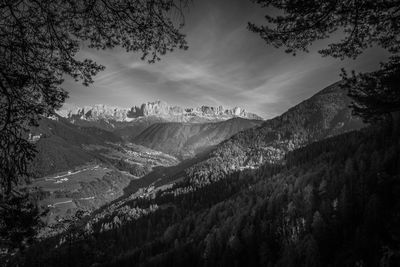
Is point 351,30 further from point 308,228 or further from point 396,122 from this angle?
point 396,122

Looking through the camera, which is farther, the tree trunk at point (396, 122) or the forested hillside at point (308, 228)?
the tree trunk at point (396, 122)

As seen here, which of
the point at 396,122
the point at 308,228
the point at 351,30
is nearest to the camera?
the point at 351,30

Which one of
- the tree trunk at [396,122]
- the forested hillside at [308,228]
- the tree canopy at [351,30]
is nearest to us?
the tree canopy at [351,30]

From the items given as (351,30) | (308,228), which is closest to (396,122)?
(308,228)

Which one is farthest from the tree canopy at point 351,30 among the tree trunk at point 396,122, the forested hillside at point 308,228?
the tree trunk at point 396,122

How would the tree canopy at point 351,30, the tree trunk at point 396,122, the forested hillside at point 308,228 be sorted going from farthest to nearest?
the tree trunk at point 396,122
the forested hillside at point 308,228
the tree canopy at point 351,30

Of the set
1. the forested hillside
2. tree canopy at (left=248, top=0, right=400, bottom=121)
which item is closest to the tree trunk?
the forested hillside

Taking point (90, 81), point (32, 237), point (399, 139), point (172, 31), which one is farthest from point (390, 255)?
point (399, 139)

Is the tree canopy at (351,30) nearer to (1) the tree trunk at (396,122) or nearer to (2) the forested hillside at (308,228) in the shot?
(2) the forested hillside at (308,228)

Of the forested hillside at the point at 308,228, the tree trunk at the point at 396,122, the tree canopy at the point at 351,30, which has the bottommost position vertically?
the forested hillside at the point at 308,228

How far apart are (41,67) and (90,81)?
1614mm

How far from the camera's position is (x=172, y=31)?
966 centimetres

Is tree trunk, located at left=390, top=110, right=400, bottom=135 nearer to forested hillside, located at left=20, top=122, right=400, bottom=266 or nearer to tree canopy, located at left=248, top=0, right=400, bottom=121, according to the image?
forested hillside, located at left=20, top=122, right=400, bottom=266

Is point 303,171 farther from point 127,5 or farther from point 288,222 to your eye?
point 127,5
